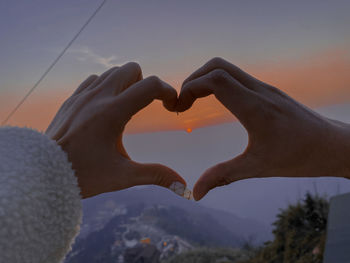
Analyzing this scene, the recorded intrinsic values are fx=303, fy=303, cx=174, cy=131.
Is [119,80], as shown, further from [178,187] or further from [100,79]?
[178,187]

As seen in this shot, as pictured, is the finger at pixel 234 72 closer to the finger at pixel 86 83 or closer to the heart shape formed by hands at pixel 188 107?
the heart shape formed by hands at pixel 188 107

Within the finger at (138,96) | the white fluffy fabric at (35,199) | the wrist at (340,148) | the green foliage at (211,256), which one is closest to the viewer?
the white fluffy fabric at (35,199)

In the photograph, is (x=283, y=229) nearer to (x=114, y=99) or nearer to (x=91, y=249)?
(x=114, y=99)

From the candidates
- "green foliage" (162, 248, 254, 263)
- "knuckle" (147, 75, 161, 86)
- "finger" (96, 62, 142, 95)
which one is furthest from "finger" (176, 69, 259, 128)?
"green foliage" (162, 248, 254, 263)

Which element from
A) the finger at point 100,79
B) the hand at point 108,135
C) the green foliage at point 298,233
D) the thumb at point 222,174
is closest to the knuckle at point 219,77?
the hand at point 108,135

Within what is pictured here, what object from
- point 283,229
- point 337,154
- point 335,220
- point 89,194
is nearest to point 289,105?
point 337,154

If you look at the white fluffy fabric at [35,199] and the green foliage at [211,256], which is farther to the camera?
the green foliage at [211,256]

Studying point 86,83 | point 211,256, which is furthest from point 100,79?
point 211,256

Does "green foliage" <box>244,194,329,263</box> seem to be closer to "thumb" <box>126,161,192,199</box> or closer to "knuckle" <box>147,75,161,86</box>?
"thumb" <box>126,161,192,199</box>
